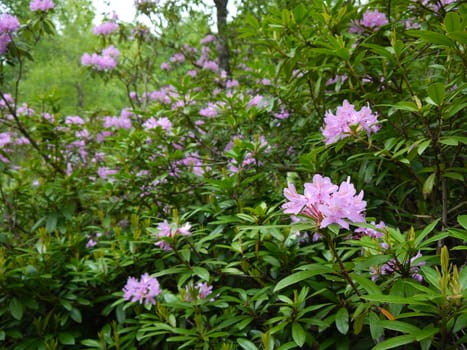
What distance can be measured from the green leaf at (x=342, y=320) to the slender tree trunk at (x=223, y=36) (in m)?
4.12

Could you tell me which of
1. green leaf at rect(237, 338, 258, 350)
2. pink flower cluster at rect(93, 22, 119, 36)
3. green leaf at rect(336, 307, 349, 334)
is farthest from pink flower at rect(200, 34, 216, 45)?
green leaf at rect(336, 307, 349, 334)

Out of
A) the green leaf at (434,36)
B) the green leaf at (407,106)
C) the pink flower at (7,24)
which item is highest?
the pink flower at (7,24)

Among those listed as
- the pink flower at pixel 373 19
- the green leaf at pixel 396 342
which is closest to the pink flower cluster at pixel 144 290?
the green leaf at pixel 396 342

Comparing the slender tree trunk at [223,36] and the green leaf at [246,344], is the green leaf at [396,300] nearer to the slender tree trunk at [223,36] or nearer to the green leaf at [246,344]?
the green leaf at [246,344]

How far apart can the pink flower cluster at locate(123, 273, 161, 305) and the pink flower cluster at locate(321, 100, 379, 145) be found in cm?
106

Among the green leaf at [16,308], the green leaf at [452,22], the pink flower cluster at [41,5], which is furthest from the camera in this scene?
the pink flower cluster at [41,5]

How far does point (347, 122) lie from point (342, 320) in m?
0.76

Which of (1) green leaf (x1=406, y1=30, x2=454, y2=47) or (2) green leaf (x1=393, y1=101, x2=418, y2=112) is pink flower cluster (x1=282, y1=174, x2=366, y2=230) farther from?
(1) green leaf (x1=406, y1=30, x2=454, y2=47)

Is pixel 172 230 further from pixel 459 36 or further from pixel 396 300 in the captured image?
pixel 459 36

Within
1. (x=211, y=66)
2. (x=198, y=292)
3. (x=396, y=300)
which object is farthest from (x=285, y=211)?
(x=211, y=66)

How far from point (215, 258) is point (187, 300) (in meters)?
0.29

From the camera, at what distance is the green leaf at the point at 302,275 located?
113cm

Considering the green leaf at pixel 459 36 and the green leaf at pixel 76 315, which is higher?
the green leaf at pixel 459 36

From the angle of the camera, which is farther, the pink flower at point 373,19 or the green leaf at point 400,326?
the pink flower at point 373,19
